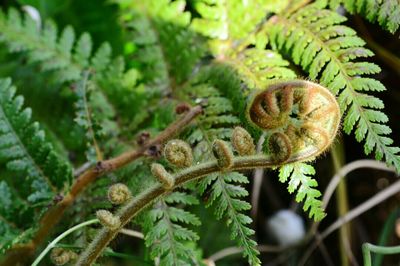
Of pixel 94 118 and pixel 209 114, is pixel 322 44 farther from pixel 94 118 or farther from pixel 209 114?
pixel 94 118

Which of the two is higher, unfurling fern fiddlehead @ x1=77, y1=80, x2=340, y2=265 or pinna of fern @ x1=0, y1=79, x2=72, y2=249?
pinna of fern @ x1=0, y1=79, x2=72, y2=249

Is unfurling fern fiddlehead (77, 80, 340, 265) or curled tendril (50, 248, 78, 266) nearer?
unfurling fern fiddlehead (77, 80, 340, 265)

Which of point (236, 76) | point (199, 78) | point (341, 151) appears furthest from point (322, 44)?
point (341, 151)

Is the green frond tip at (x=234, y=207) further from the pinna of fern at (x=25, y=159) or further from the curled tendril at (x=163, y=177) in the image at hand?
the pinna of fern at (x=25, y=159)

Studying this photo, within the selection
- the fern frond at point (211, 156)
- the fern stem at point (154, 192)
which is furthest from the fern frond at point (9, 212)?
the fern frond at point (211, 156)

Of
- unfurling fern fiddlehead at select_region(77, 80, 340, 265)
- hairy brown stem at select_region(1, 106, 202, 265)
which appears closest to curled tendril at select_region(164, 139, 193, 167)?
unfurling fern fiddlehead at select_region(77, 80, 340, 265)

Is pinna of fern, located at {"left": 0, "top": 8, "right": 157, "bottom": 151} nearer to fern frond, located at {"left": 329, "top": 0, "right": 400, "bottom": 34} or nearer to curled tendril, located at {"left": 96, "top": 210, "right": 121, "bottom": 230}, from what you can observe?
curled tendril, located at {"left": 96, "top": 210, "right": 121, "bottom": 230}
